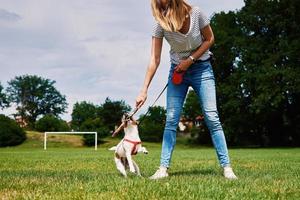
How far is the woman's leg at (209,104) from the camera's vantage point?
736 centimetres

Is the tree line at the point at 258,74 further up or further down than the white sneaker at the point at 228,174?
further up

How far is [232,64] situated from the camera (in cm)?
5488

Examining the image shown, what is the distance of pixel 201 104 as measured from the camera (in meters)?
7.44

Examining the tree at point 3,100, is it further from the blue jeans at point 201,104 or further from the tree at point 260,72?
the blue jeans at point 201,104

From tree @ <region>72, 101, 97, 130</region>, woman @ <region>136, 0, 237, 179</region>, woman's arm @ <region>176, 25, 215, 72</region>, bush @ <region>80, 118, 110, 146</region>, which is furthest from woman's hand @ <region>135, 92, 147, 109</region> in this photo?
tree @ <region>72, 101, 97, 130</region>

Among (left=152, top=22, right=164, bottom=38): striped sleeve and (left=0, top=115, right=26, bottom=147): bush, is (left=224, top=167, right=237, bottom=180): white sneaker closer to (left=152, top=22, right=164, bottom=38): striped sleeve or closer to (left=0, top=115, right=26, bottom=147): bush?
(left=152, top=22, right=164, bottom=38): striped sleeve

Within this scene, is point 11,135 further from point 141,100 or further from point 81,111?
point 141,100

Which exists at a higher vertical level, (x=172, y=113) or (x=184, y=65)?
(x=184, y=65)

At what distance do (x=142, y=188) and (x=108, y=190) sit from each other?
1.21 feet

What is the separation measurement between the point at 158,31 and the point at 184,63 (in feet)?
1.98

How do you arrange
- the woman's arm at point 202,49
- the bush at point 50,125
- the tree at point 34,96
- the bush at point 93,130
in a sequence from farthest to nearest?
the tree at point 34,96 → the bush at point 50,125 → the bush at point 93,130 → the woman's arm at point 202,49

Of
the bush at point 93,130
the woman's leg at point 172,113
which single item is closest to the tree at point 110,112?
the bush at point 93,130

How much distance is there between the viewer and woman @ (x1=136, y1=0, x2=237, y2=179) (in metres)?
6.91

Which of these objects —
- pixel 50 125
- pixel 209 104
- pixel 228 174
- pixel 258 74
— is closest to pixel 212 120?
pixel 209 104
